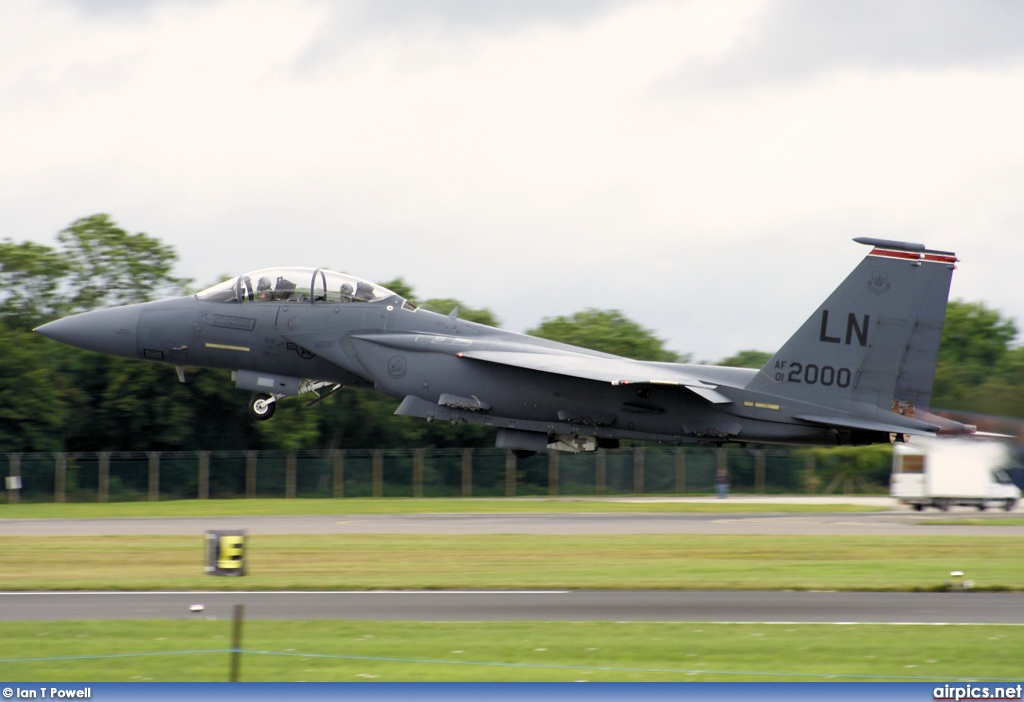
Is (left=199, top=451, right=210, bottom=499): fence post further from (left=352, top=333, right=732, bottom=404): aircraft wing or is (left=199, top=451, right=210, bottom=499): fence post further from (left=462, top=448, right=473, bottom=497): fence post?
(left=352, top=333, right=732, bottom=404): aircraft wing

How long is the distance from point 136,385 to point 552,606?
127 ft

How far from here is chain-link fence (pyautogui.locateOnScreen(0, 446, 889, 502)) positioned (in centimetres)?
4703

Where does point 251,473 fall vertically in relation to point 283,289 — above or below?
below

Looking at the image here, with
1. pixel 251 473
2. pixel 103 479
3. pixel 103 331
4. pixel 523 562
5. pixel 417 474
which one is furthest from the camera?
pixel 417 474

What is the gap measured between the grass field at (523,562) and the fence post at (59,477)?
1930 cm

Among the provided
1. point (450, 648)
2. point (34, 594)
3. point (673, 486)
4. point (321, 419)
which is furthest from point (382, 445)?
point (450, 648)

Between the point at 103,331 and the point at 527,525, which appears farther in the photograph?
the point at 527,525

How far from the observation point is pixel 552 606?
55.6ft

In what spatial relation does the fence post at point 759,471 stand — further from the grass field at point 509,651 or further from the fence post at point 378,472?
the grass field at point 509,651

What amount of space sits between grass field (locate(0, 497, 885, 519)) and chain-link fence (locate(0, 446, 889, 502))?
1.49 metres

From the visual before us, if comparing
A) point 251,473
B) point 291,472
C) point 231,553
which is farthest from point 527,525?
point 251,473

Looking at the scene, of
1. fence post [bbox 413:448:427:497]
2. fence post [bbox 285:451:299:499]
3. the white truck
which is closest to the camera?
the white truck

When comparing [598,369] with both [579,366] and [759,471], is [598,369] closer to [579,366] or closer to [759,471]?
[579,366]

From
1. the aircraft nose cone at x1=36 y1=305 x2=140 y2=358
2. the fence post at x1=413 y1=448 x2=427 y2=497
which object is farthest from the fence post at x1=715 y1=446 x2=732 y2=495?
the aircraft nose cone at x1=36 y1=305 x2=140 y2=358
